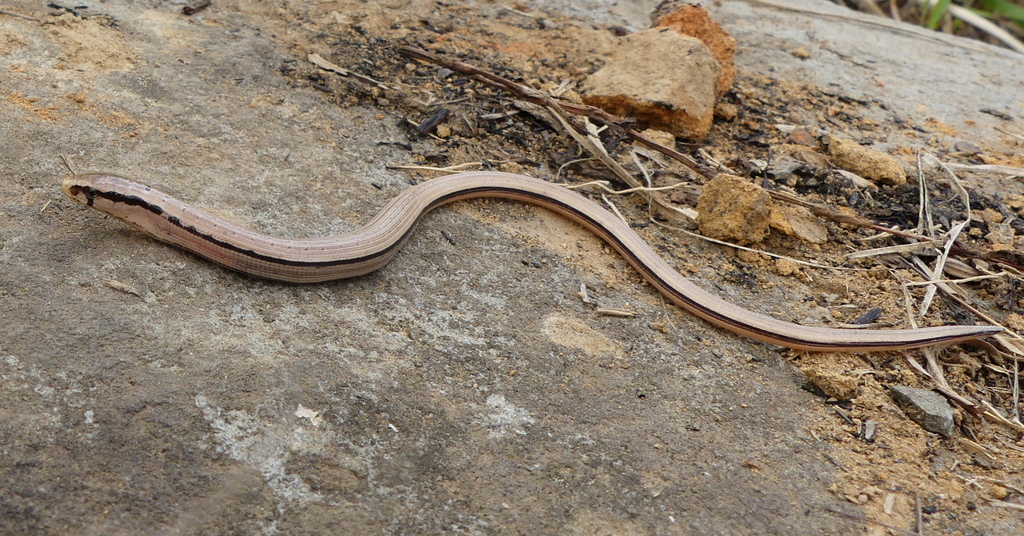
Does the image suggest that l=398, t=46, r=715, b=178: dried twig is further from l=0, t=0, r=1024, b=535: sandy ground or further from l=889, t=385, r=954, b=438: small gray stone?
l=889, t=385, r=954, b=438: small gray stone

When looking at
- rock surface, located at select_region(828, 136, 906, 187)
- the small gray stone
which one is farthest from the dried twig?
the small gray stone

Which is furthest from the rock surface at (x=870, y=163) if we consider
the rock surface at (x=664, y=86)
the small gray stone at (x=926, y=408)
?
the small gray stone at (x=926, y=408)

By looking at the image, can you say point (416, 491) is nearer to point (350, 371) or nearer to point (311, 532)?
point (311, 532)

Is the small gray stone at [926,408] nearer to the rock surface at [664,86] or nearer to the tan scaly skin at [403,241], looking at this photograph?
the tan scaly skin at [403,241]

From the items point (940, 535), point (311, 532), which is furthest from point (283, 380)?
point (940, 535)

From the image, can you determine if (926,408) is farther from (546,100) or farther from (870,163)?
(546,100)

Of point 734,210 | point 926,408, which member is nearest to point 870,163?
point 734,210
